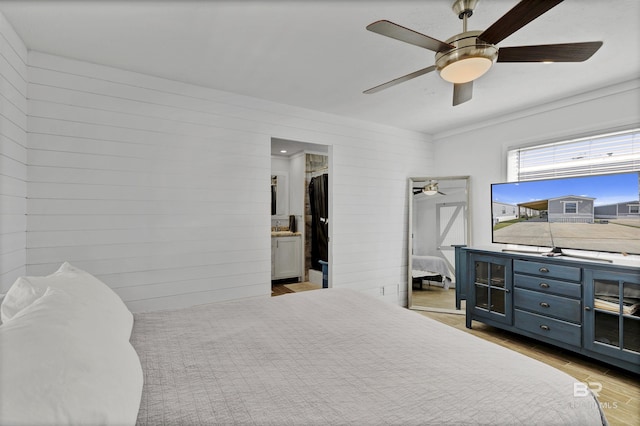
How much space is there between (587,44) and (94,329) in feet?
8.59

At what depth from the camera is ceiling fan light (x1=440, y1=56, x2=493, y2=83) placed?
1779 millimetres

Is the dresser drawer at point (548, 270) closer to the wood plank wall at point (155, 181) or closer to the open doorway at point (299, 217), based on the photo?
the wood plank wall at point (155, 181)

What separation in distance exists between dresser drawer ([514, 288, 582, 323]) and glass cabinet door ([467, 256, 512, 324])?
0.41ft

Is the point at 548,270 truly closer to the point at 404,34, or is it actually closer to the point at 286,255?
the point at 404,34

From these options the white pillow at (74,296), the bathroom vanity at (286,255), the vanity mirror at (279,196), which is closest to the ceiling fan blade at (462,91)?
the white pillow at (74,296)

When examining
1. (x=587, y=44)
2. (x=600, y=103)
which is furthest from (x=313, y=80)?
(x=600, y=103)

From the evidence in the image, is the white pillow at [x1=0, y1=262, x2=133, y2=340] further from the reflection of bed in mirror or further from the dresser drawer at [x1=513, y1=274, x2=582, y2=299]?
the reflection of bed in mirror

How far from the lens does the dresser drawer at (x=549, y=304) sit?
2.85 metres

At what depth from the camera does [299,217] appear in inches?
238

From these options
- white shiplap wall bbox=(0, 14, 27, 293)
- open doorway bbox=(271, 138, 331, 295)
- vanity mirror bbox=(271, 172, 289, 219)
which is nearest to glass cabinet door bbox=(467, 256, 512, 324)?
open doorway bbox=(271, 138, 331, 295)

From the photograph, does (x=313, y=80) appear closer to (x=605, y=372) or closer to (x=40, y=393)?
(x=40, y=393)

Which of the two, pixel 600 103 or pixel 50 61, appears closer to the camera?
pixel 50 61

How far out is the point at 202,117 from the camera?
3141mm

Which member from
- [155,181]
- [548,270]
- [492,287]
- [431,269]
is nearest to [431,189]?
[431,269]
